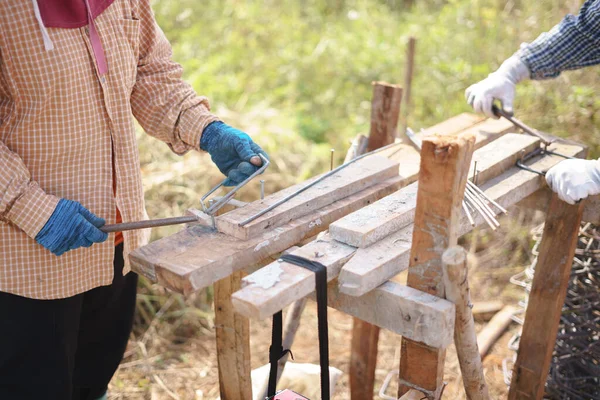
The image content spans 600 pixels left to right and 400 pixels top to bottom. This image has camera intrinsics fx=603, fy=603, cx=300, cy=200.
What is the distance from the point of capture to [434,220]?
147 cm

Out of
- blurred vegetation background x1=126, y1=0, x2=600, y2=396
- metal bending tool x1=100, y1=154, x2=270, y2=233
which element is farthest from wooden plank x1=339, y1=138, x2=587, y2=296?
blurred vegetation background x1=126, y1=0, x2=600, y2=396

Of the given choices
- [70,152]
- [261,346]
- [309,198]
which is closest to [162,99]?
[70,152]

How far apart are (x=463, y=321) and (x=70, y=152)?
1282 mm

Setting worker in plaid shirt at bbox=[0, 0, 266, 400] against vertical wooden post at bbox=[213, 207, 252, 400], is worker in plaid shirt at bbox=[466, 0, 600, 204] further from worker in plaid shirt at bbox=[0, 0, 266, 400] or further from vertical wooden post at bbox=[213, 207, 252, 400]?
vertical wooden post at bbox=[213, 207, 252, 400]

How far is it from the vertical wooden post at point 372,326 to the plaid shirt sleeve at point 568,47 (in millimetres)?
600

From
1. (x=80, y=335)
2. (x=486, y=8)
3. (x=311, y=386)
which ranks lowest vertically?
(x=311, y=386)

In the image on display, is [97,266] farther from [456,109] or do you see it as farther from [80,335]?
[456,109]

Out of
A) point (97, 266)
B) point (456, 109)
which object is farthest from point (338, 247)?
point (456, 109)

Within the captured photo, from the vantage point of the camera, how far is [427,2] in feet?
24.4

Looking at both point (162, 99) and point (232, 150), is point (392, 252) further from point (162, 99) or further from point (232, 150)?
point (162, 99)

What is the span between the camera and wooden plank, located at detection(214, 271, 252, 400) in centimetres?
207

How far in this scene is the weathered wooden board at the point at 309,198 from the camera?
1750 mm

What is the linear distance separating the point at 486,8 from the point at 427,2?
7.12ft

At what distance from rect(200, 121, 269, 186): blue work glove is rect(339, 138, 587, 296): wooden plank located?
1.91ft
